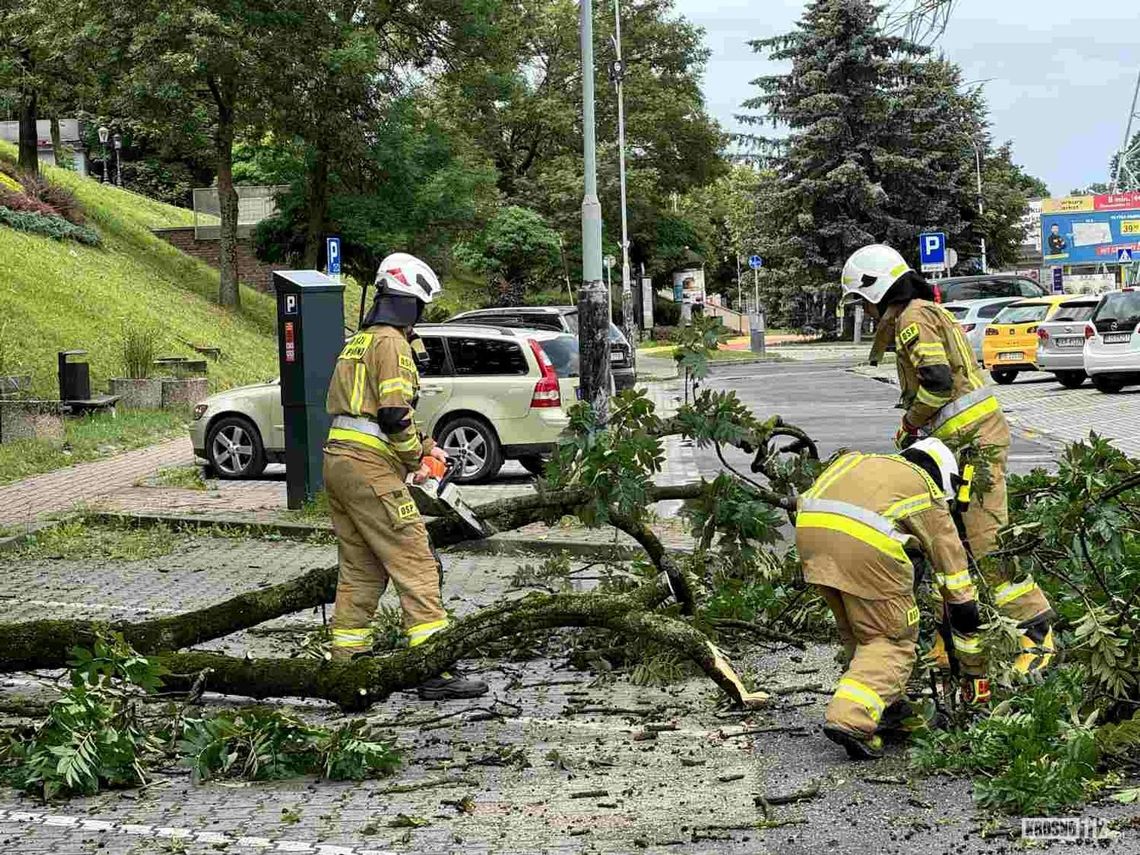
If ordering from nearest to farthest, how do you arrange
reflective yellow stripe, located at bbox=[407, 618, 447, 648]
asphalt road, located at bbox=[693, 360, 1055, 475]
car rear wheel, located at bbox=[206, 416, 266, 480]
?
1. reflective yellow stripe, located at bbox=[407, 618, 447, 648]
2. car rear wheel, located at bbox=[206, 416, 266, 480]
3. asphalt road, located at bbox=[693, 360, 1055, 475]

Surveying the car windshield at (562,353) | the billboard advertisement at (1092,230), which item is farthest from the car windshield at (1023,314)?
the billboard advertisement at (1092,230)

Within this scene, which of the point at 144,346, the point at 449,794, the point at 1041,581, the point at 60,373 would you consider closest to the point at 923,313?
the point at 1041,581

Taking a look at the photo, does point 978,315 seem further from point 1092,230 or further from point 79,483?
point 1092,230

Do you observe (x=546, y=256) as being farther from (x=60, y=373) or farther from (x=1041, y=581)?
(x=1041, y=581)

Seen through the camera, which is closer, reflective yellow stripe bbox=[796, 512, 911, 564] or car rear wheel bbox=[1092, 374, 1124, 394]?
reflective yellow stripe bbox=[796, 512, 911, 564]

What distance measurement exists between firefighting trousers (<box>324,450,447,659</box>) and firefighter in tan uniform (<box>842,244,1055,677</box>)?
7.85ft

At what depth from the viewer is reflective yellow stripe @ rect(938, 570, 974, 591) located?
6074mm

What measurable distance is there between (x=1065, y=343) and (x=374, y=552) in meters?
21.6

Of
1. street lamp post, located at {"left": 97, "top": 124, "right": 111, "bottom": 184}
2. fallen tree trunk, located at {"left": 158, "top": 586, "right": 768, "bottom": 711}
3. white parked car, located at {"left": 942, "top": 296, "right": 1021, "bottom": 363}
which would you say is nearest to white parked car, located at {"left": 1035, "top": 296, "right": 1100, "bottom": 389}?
white parked car, located at {"left": 942, "top": 296, "right": 1021, "bottom": 363}

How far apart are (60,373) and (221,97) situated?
1696 cm

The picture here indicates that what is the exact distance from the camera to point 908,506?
5977 millimetres

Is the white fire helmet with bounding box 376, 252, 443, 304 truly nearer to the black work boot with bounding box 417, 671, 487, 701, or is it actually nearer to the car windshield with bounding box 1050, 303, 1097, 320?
the black work boot with bounding box 417, 671, 487, 701

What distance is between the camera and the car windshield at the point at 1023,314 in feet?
A: 97.9

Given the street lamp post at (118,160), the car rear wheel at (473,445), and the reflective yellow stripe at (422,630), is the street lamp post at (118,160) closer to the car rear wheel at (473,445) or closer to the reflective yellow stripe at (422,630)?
the car rear wheel at (473,445)
